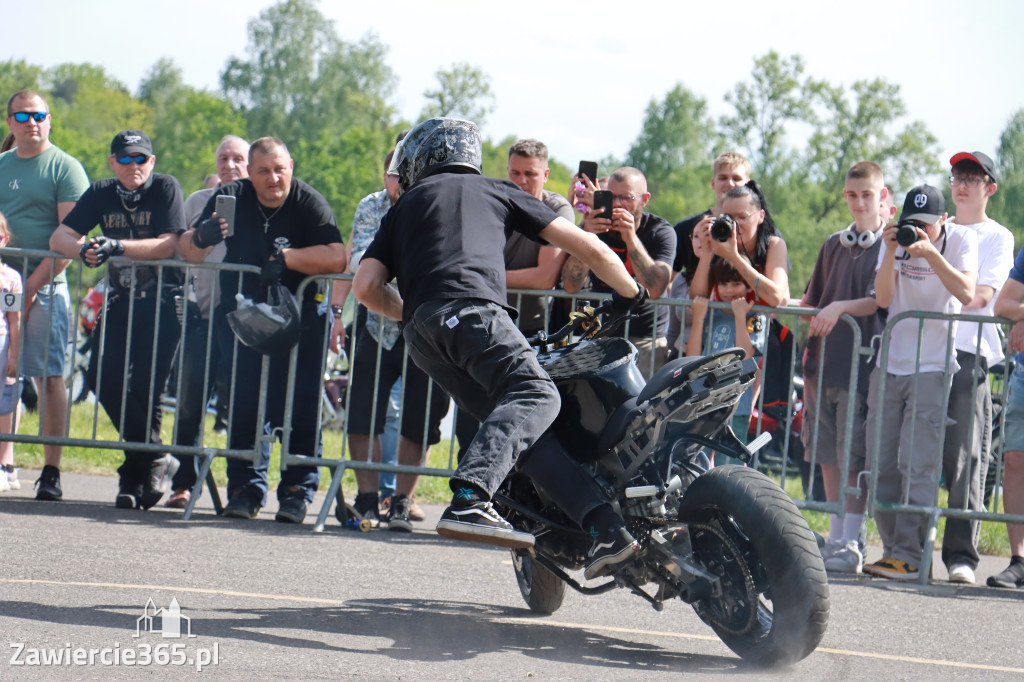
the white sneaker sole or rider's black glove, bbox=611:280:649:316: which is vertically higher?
rider's black glove, bbox=611:280:649:316

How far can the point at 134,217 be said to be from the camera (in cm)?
830

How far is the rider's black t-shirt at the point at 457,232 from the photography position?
4832 mm

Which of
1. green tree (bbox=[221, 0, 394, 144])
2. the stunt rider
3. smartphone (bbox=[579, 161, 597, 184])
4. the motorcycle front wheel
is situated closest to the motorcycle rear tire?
the stunt rider

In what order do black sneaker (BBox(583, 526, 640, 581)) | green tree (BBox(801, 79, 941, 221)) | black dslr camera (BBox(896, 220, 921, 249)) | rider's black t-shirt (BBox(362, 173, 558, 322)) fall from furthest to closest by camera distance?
green tree (BBox(801, 79, 941, 221)) < black dslr camera (BBox(896, 220, 921, 249)) < rider's black t-shirt (BBox(362, 173, 558, 322)) < black sneaker (BBox(583, 526, 640, 581))

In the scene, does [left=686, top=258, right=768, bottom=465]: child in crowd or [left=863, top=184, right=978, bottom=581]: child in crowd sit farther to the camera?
[left=686, top=258, right=768, bottom=465]: child in crowd

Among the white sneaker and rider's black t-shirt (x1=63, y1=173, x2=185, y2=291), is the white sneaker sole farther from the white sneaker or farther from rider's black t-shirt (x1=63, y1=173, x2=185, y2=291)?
rider's black t-shirt (x1=63, y1=173, x2=185, y2=291)

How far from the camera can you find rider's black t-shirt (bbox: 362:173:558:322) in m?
4.83

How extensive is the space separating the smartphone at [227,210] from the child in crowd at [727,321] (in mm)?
2960

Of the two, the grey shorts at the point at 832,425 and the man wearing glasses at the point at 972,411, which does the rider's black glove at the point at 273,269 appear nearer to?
the grey shorts at the point at 832,425

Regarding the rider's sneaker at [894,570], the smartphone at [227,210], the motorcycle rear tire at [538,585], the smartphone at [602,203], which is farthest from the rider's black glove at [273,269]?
the rider's sneaker at [894,570]

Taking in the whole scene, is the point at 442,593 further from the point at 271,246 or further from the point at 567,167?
the point at 567,167

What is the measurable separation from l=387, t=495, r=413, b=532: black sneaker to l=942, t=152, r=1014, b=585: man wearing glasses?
10.6 feet

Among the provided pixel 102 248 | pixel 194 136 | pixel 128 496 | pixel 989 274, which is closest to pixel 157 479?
pixel 128 496

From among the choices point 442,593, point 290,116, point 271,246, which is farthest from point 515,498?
point 290,116
